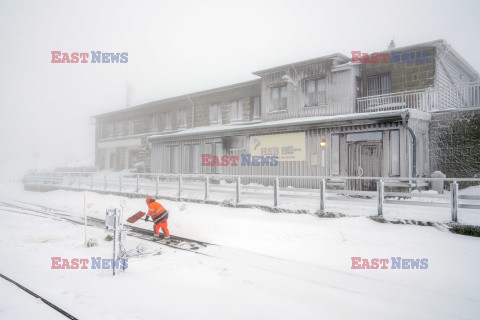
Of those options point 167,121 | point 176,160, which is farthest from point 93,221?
point 167,121

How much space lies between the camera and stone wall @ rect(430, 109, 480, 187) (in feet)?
42.7

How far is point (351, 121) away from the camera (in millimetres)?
13383

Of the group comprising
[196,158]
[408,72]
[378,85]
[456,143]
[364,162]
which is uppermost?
[408,72]

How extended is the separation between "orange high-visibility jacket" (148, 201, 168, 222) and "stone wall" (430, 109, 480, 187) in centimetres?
1339

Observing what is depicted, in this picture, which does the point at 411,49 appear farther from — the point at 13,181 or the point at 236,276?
the point at 13,181

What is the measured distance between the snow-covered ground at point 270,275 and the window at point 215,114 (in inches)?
583

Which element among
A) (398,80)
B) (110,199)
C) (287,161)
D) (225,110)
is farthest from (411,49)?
(110,199)

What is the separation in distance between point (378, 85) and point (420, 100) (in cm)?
252

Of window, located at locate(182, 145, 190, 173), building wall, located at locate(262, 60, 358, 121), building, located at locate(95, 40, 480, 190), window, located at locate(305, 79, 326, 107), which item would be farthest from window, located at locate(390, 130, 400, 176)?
window, located at locate(182, 145, 190, 173)

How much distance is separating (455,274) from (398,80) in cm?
1324

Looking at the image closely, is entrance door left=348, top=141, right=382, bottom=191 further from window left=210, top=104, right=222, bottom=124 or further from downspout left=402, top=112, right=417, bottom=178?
window left=210, top=104, right=222, bottom=124

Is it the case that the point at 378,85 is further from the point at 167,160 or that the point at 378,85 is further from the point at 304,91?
the point at 167,160

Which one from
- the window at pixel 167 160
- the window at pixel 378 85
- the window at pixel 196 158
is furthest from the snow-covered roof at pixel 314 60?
the window at pixel 167 160

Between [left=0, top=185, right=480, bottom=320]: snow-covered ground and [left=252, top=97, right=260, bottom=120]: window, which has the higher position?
[left=252, top=97, right=260, bottom=120]: window
